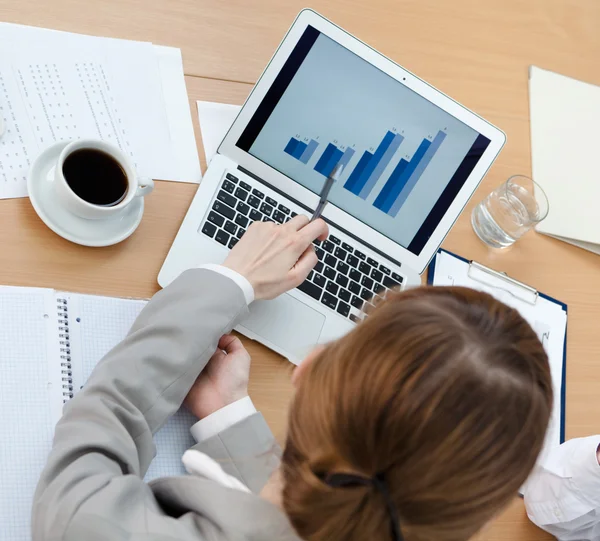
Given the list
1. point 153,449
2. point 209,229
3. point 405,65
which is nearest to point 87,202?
point 209,229

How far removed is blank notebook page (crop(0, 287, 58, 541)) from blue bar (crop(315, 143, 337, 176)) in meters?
0.36

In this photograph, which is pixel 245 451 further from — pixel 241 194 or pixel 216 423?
pixel 241 194

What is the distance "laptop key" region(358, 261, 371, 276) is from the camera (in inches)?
32.0

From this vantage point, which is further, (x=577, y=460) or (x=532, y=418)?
(x=577, y=460)

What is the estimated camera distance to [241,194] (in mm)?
773

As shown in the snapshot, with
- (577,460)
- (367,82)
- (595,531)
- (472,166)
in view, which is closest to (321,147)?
(367,82)

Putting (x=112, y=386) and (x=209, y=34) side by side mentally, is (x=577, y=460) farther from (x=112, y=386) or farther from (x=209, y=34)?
(x=209, y=34)

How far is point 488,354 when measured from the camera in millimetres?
468

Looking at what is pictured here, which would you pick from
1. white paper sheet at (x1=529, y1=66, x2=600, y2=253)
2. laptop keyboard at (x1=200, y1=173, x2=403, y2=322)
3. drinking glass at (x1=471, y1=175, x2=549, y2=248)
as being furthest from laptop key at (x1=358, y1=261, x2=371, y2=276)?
white paper sheet at (x1=529, y1=66, x2=600, y2=253)

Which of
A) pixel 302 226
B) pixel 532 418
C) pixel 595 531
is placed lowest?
pixel 595 531

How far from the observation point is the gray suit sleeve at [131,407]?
0.54m

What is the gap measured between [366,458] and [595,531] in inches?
20.8

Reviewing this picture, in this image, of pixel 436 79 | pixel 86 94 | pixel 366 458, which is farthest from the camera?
pixel 436 79

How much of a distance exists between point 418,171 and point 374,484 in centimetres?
48
